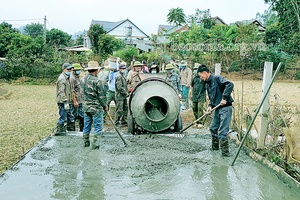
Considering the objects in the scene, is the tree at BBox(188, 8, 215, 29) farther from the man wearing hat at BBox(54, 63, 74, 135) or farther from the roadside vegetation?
the man wearing hat at BBox(54, 63, 74, 135)

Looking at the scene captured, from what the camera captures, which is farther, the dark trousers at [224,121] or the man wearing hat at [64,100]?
the man wearing hat at [64,100]

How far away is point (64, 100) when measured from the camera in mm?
7375

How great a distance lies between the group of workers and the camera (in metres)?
6.09

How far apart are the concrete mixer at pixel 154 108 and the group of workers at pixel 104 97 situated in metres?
0.72

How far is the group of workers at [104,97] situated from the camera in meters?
6.09

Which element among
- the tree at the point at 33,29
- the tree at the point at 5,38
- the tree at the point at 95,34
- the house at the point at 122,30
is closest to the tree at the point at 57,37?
the house at the point at 122,30

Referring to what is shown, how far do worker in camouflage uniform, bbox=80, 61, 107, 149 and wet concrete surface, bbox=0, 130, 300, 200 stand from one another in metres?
0.29

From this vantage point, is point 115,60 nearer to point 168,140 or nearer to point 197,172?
point 168,140

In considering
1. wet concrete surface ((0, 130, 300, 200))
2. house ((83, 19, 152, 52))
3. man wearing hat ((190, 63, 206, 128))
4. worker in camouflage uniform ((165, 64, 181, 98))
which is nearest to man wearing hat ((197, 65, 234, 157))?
wet concrete surface ((0, 130, 300, 200))

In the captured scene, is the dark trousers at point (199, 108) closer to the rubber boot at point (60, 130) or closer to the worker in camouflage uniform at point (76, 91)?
the worker in camouflage uniform at point (76, 91)

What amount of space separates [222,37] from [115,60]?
64.5 feet

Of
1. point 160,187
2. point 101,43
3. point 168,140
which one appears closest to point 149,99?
point 168,140

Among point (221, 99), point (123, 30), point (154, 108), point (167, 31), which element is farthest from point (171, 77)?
point (123, 30)

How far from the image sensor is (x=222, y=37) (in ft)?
90.1
